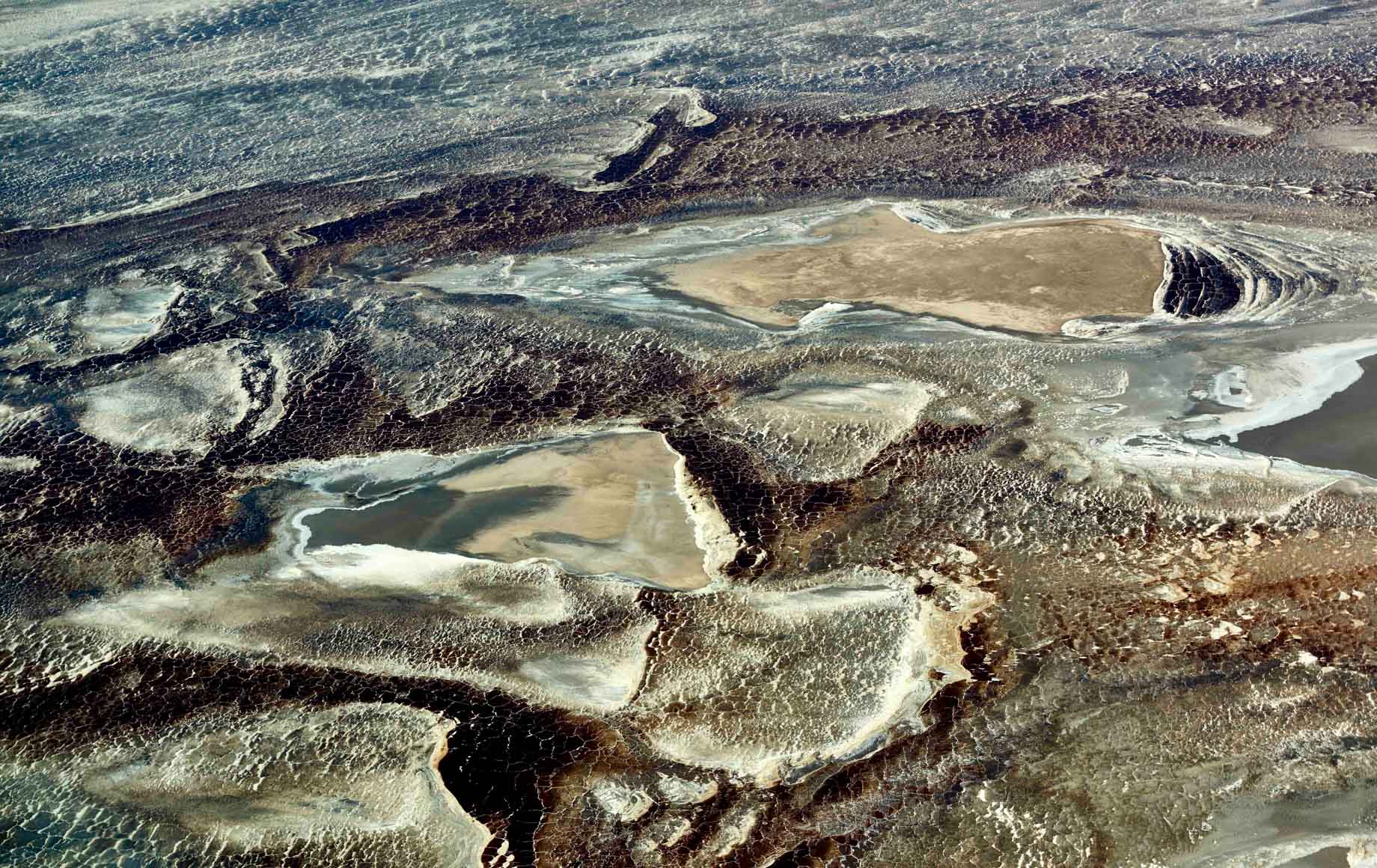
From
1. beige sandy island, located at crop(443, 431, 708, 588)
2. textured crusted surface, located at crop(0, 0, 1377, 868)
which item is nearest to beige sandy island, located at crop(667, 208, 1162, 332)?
textured crusted surface, located at crop(0, 0, 1377, 868)

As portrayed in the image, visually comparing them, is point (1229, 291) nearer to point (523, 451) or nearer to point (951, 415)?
point (951, 415)

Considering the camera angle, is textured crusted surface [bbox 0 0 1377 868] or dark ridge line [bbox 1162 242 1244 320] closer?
textured crusted surface [bbox 0 0 1377 868]

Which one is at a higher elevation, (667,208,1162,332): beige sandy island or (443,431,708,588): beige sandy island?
(667,208,1162,332): beige sandy island

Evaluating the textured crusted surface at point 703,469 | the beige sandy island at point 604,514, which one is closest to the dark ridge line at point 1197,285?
the textured crusted surface at point 703,469

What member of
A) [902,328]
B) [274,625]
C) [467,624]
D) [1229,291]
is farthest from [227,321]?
[1229,291]

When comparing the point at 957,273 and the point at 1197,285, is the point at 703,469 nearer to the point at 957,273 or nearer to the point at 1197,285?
the point at 957,273

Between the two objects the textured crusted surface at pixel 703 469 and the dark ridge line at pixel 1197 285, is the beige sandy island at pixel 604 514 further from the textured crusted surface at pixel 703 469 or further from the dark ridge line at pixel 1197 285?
the dark ridge line at pixel 1197 285

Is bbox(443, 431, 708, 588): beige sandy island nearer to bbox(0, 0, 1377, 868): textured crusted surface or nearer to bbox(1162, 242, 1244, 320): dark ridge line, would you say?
bbox(0, 0, 1377, 868): textured crusted surface
